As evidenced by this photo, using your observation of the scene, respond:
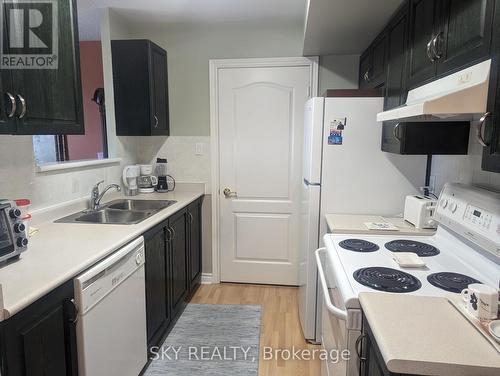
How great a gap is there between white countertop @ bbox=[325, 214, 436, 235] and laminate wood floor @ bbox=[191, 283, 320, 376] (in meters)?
0.92

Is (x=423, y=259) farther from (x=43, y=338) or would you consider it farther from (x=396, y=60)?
(x=43, y=338)

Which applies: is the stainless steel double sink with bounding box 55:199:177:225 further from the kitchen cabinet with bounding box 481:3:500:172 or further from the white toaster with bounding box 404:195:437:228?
the kitchen cabinet with bounding box 481:3:500:172

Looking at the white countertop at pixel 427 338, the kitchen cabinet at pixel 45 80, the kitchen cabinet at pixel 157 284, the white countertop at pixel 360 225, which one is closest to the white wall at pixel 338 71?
the white countertop at pixel 360 225

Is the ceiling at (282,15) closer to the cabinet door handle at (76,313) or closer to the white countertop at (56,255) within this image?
the white countertop at (56,255)

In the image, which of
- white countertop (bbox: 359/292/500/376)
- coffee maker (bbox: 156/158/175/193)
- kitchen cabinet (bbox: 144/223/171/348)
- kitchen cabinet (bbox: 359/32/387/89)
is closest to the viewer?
white countertop (bbox: 359/292/500/376)

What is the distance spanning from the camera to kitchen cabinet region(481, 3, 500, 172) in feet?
3.21

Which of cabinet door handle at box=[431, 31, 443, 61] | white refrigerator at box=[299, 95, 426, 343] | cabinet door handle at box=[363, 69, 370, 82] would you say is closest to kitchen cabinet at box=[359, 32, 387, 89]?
cabinet door handle at box=[363, 69, 370, 82]

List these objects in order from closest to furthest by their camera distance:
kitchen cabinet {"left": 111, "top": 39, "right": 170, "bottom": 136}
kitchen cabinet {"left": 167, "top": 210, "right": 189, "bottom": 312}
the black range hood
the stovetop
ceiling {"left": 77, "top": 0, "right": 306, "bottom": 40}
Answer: the stovetop, the black range hood, kitchen cabinet {"left": 167, "top": 210, "right": 189, "bottom": 312}, ceiling {"left": 77, "top": 0, "right": 306, "bottom": 40}, kitchen cabinet {"left": 111, "top": 39, "right": 170, "bottom": 136}

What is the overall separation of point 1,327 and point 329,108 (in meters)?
1.96

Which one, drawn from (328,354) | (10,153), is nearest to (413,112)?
(328,354)

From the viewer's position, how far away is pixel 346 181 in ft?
7.48

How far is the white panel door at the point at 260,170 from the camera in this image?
3127 millimetres

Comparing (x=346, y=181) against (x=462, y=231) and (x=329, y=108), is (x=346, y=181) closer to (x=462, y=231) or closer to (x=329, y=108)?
(x=329, y=108)

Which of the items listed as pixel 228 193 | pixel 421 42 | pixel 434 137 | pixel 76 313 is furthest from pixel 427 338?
pixel 228 193
